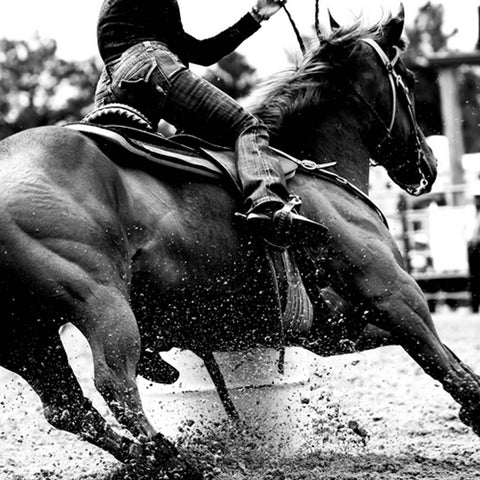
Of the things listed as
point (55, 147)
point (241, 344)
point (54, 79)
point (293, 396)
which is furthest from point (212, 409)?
point (54, 79)

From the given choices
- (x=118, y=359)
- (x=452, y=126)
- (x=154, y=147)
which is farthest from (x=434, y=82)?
(x=118, y=359)

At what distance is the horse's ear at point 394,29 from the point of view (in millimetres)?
5922

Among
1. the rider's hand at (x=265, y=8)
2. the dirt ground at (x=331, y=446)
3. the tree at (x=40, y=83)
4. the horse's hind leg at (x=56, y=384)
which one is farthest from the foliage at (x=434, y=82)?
the horse's hind leg at (x=56, y=384)

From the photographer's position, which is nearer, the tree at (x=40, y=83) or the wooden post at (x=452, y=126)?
the wooden post at (x=452, y=126)

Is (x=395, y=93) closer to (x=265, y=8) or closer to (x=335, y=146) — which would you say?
(x=335, y=146)

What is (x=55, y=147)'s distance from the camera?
4203mm

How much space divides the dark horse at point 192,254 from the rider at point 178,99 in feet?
0.64

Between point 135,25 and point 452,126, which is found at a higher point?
point 135,25

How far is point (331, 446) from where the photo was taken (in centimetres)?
594

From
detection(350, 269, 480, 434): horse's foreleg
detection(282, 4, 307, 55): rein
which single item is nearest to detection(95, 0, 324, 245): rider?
detection(350, 269, 480, 434): horse's foreleg

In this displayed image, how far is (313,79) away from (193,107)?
947 mm

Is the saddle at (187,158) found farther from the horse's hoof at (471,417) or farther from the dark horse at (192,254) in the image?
the horse's hoof at (471,417)

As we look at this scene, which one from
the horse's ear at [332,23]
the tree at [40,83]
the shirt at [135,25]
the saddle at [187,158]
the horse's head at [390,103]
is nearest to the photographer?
the saddle at [187,158]

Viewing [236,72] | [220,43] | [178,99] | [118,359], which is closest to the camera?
[118,359]
